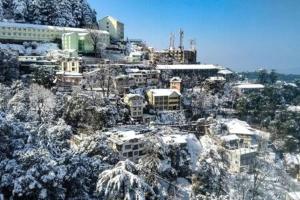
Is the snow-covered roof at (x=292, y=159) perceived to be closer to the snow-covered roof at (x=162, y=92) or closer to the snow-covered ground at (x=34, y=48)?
the snow-covered roof at (x=162, y=92)

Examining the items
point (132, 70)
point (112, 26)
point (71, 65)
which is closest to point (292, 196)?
point (132, 70)

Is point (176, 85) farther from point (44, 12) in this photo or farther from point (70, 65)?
point (44, 12)

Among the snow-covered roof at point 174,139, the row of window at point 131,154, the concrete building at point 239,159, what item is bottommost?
the concrete building at point 239,159

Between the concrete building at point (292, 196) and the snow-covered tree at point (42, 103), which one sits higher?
the snow-covered tree at point (42, 103)

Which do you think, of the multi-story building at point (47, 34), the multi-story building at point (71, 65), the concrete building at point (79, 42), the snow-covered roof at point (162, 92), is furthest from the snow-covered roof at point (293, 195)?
the multi-story building at point (47, 34)

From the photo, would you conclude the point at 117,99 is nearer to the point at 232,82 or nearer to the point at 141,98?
the point at 141,98
